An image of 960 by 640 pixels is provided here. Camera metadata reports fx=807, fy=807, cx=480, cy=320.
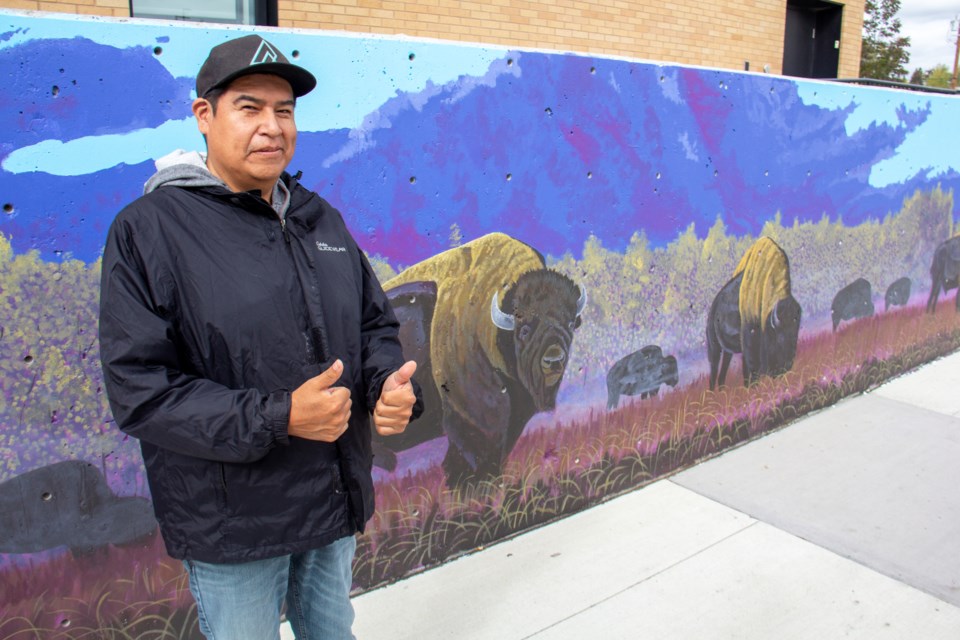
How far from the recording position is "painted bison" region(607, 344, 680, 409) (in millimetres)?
3988

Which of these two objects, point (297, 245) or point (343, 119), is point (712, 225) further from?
point (297, 245)

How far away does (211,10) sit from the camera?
14.0 ft

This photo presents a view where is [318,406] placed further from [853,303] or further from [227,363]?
[853,303]

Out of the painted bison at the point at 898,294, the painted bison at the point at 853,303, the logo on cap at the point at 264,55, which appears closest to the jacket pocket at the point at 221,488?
the logo on cap at the point at 264,55

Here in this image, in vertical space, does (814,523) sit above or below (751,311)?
below

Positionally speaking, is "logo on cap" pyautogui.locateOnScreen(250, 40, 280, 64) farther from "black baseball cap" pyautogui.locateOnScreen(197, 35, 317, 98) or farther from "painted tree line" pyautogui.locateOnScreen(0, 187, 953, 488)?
"painted tree line" pyautogui.locateOnScreen(0, 187, 953, 488)

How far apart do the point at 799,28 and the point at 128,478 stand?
9682 mm

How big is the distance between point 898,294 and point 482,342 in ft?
13.2

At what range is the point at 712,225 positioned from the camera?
4.34 metres

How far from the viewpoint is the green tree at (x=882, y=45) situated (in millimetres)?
23547

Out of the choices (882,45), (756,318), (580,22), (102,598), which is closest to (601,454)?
(756,318)

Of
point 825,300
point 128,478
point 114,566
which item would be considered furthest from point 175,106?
point 825,300

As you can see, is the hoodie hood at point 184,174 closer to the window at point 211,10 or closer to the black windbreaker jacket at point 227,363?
the black windbreaker jacket at point 227,363

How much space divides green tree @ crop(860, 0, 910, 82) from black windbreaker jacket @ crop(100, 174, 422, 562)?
25.5 m
